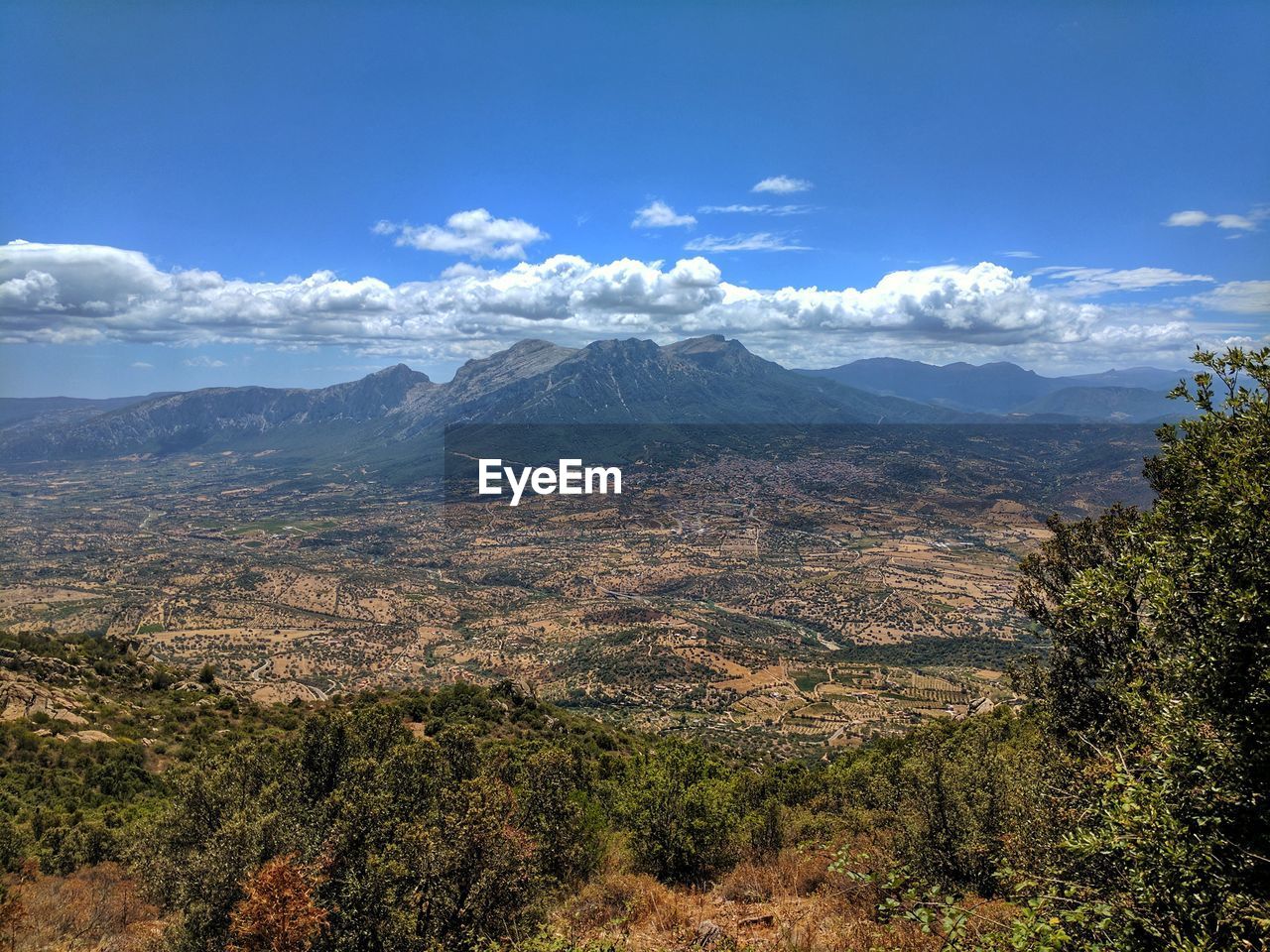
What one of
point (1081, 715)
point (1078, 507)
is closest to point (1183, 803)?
point (1081, 715)

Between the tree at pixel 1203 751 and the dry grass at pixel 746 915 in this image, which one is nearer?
the tree at pixel 1203 751

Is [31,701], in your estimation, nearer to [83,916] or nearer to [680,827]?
[83,916]

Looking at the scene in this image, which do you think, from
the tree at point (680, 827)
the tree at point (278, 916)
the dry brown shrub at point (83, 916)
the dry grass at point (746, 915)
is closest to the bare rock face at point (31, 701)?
the dry brown shrub at point (83, 916)

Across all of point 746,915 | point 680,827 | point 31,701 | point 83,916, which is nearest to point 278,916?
point 746,915

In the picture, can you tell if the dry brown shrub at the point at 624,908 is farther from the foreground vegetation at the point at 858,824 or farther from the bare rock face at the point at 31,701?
the bare rock face at the point at 31,701

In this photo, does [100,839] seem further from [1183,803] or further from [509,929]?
[1183,803]

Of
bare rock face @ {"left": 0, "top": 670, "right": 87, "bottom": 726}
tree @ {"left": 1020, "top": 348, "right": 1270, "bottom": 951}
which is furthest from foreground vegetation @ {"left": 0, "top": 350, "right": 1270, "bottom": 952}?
bare rock face @ {"left": 0, "top": 670, "right": 87, "bottom": 726}
